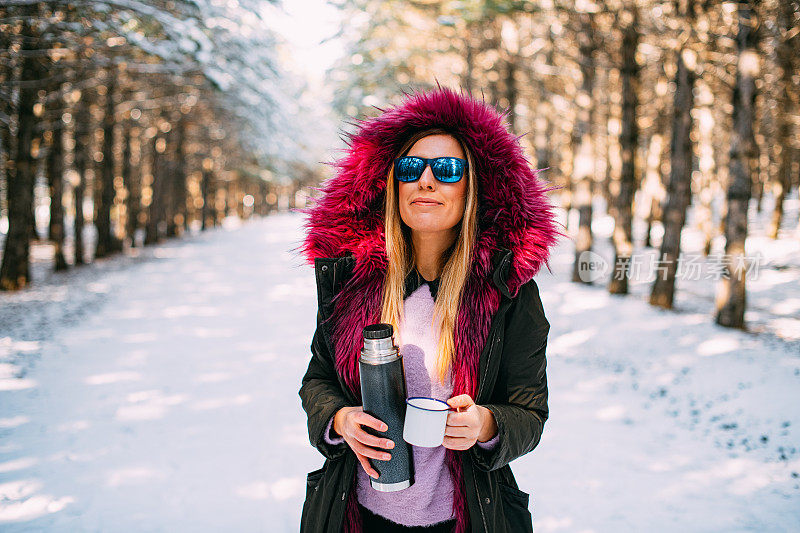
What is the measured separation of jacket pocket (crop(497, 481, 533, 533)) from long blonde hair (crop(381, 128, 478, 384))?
492 mm

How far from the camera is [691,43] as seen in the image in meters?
9.28

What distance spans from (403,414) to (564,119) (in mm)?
18406

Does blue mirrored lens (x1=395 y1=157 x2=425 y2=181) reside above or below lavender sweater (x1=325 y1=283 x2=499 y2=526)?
above

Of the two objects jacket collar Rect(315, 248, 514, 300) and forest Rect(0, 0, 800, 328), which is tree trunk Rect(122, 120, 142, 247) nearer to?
forest Rect(0, 0, 800, 328)

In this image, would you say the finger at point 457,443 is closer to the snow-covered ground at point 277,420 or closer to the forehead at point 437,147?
the forehead at point 437,147

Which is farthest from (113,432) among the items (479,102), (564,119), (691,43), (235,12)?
(564,119)

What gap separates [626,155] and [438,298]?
437 inches

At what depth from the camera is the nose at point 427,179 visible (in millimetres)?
1808

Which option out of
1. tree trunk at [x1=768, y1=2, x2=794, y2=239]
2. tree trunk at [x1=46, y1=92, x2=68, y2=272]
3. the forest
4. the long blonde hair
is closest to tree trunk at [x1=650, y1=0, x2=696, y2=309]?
the forest

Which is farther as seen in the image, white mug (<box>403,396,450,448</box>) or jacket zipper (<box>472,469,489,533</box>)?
jacket zipper (<box>472,469,489,533</box>)

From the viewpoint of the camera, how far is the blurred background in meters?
4.18

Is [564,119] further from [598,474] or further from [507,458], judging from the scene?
[507,458]

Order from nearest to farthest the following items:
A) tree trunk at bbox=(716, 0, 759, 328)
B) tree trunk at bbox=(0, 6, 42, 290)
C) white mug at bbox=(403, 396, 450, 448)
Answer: white mug at bbox=(403, 396, 450, 448)
tree trunk at bbox=(716, 0, 759, 328)
tree trunk at bbox=(0, 6, 42, 290)

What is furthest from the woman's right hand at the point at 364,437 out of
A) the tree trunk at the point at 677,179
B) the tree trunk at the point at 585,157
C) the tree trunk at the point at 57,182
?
the tree trunk at the point at 57,182
